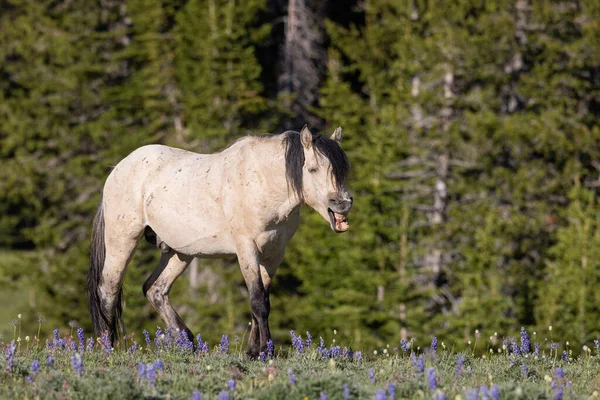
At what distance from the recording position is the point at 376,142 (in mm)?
31031

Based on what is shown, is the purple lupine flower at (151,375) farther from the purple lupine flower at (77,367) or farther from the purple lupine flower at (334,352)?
the purple lupine flower at (334,352)

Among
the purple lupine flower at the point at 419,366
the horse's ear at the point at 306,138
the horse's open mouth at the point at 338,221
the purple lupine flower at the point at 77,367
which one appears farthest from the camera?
the horse's ear at the point at 306,138

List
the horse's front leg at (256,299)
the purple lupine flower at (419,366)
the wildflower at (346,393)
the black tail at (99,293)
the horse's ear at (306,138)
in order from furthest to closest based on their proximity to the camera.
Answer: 1. the black tail at (99,293)
2. the horse's front leg at (256,299)
3. the horse's ear at (306,138)
4. the purple lupine flower at (419,366)
5. the wildflower at (346,393)

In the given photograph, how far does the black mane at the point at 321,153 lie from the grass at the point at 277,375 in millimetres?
1576

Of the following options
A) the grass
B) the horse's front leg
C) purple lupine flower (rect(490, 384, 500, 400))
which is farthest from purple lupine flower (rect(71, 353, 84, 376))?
purple lupine flower (rect(490, 384, 500, 400))

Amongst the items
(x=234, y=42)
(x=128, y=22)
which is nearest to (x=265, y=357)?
(x=234, y=42)

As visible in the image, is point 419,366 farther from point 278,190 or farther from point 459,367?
point 278,190

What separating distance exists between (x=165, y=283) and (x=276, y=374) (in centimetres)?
333

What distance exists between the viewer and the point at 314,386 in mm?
7418

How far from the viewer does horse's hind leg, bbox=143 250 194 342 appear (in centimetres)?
1113

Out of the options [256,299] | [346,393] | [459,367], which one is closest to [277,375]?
[346,393]

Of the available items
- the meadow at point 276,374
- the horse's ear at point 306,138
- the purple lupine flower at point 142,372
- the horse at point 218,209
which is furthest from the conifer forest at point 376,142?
the purple lupine flower at point 142,372

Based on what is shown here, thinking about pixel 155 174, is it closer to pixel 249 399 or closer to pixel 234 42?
pixel 249 399

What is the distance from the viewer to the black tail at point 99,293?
37.4 feet
